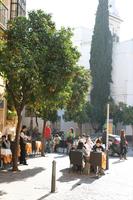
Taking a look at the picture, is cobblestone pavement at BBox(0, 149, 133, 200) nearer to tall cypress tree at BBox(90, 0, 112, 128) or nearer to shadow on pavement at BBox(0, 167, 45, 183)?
shadow on pavement at BBox(0, 167, 45, 183)

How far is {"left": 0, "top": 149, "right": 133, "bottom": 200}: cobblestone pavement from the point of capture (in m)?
13.8

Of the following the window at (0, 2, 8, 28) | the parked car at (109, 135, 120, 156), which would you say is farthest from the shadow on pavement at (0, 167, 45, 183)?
the parked car at (109, 135, 120, 156)

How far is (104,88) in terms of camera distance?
6328 cm

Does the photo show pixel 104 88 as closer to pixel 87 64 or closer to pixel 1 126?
pixel 87 64

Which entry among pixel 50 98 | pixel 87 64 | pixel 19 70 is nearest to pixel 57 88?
pixel 50 98

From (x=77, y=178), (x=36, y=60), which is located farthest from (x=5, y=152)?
(x=36, y=60)

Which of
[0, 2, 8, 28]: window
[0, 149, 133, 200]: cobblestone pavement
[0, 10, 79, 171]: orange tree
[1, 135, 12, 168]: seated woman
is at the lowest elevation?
[0, 149, 133, 200]: cobblestone pavement

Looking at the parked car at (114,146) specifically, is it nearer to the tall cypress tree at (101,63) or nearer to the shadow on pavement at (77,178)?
the shadow on pavement at (77,178)

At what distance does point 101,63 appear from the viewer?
2495 inches

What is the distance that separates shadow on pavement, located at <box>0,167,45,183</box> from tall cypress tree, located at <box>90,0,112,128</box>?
42695mm

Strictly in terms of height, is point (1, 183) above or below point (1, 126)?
below

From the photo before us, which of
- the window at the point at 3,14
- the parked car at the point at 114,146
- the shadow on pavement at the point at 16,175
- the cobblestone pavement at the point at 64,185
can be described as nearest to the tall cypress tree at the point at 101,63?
the parked car at the point at 114,146

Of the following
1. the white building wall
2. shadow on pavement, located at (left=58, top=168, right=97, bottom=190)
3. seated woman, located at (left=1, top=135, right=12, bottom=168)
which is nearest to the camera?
shadow on pavement, located at (left=58, top=168, right=97, bottom=190)

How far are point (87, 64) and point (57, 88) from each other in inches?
2004
